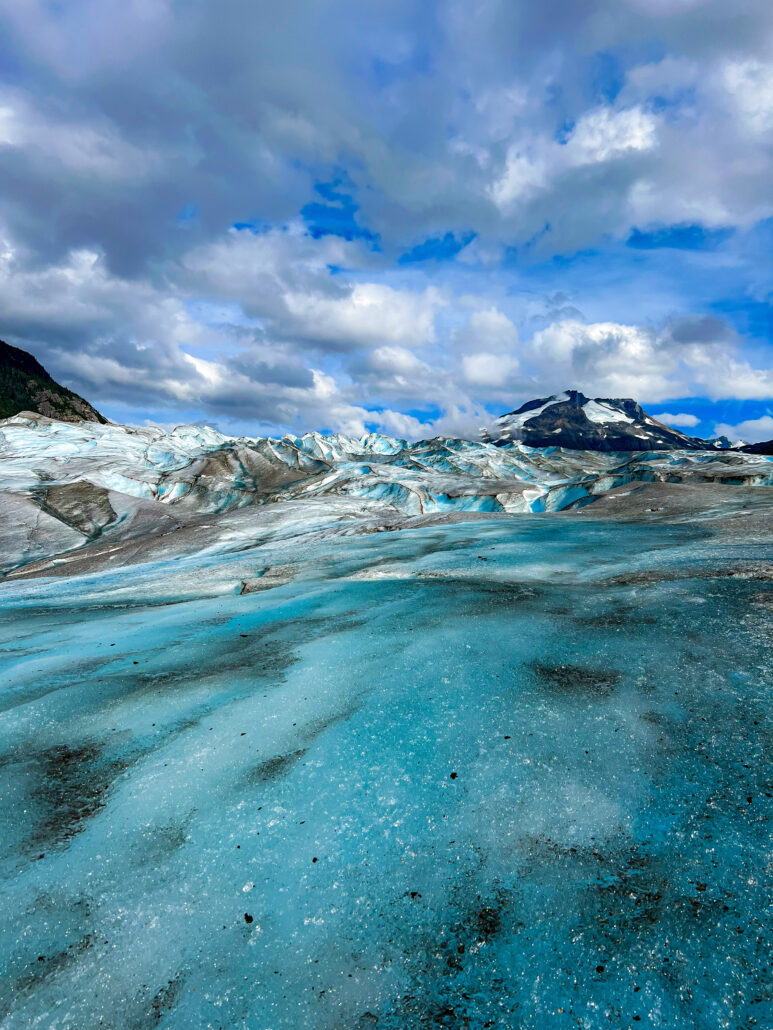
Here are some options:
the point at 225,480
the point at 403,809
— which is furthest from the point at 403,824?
the point at 225,480

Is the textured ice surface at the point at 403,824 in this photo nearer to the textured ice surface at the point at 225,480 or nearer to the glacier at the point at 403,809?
the glacier at the point at 403,809

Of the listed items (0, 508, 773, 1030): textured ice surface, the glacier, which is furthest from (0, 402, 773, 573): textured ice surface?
(0, 508, 773, 1030): textured ice surface

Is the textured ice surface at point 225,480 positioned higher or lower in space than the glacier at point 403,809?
higher

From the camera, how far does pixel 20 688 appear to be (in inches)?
297

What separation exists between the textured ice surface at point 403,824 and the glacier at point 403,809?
2cm

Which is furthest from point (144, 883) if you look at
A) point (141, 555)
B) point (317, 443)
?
point (317, 443)

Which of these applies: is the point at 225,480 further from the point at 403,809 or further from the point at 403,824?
the point at 403,824

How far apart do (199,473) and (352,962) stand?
71976 millimetres

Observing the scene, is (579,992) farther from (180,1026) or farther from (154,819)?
(154,819)

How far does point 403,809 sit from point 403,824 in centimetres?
17

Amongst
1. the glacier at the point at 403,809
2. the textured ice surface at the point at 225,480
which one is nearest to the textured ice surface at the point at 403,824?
the glacier at the point at 403,809

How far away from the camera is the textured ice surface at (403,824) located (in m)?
3.25

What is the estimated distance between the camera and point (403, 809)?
4641 millimetres

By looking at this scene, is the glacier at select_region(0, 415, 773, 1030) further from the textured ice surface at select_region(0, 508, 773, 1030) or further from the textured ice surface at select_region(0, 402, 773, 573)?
the textured ice surface at select_region(0, 402, 773, 573)
